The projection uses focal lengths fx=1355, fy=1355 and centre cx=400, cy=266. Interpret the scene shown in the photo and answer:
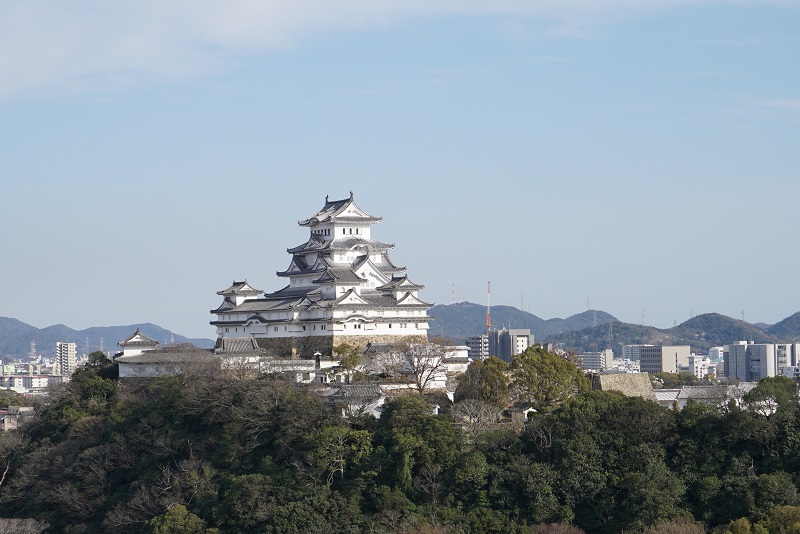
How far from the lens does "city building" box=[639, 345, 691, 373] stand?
12767 centimetres

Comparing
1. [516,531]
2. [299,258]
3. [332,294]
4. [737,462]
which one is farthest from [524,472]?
[299,258]

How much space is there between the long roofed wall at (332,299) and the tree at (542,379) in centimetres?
650

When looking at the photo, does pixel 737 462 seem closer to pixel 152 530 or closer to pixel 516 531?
pixel 516 531

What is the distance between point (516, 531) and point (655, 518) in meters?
3.14

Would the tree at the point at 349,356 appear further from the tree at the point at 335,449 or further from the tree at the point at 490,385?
the tree at the point at 335,449

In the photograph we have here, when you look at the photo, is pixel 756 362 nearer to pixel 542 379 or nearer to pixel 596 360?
pixel 596 360

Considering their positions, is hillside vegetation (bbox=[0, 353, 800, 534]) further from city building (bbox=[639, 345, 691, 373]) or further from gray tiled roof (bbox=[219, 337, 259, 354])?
city building (bbox=[639, 345, 691, 373])

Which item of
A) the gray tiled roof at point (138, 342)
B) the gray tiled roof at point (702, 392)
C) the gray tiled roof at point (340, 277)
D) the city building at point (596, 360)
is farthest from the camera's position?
the city building at point (596, 360)

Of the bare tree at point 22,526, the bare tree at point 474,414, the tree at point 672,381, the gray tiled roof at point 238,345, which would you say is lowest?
the bare tree at point 22,526

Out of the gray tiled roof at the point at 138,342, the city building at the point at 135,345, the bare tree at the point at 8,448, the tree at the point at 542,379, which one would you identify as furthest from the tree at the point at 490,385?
the bare tree at the point at 8,448

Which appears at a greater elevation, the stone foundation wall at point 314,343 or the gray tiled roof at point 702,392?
the stone foundation wall at point 314,343

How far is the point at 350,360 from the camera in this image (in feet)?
132

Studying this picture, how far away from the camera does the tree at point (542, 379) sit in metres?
37.3

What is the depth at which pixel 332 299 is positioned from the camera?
43281 mm
